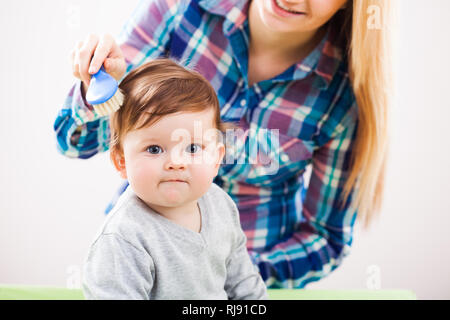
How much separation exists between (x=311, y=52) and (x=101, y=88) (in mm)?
441

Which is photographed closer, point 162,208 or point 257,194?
point 162,208

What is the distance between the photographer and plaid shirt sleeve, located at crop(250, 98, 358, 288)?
0.88 metres

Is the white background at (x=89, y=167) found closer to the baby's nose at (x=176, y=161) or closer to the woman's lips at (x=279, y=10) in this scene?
the woman's lips at (x=279, y=10)

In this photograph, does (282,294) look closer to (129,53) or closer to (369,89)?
(369,89)

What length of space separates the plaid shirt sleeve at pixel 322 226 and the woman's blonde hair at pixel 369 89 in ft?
0.07

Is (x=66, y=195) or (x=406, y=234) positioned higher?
(x=66, y=195)

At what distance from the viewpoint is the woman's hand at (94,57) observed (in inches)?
21.9

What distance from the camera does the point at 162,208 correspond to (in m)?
0.59

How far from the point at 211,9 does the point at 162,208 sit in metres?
0.39

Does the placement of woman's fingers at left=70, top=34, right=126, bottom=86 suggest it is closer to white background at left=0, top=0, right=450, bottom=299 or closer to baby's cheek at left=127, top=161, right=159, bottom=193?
baby's cheek at left=127, top=161, right=159, bottom=193

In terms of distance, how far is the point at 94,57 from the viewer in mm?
555

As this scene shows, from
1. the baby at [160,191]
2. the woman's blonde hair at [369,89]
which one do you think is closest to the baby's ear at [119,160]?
the baby at [160,191]
